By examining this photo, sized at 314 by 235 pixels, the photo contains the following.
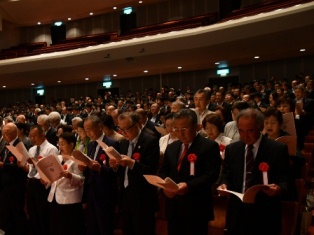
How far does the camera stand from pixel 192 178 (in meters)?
2.46

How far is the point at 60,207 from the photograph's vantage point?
3.34m

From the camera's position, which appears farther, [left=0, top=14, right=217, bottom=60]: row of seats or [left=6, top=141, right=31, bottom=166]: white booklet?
[left=0, top=14, right=217, bottom=60]: row of seats

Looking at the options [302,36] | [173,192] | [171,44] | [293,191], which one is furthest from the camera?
[171,44]

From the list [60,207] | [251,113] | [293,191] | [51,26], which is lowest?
[60,207]

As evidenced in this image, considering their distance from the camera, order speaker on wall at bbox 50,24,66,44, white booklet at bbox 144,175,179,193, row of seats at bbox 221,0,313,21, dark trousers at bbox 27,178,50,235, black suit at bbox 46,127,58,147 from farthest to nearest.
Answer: speaker on wall at bbox 50,24,66,44 < row of seats at bbox 221,0,313,21 < black suit at bbox 46,127,58,147 < dark trousers at bbox 27,178,50,235 < white booklet at bbox 144,175,179,193

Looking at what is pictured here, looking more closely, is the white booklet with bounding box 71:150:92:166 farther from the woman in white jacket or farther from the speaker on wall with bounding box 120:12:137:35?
the speaker on wall with bounding box 120:12:137:35

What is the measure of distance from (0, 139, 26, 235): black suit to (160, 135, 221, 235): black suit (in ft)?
6.46

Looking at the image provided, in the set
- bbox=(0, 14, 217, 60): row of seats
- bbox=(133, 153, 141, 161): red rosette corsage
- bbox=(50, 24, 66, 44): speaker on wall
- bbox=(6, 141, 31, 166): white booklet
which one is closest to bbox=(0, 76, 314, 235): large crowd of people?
bbox=(133, 153, 141, 161): red rosette corsage

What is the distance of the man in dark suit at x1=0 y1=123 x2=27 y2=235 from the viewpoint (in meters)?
3.84

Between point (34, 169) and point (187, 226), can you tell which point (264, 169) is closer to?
point (187, 226)

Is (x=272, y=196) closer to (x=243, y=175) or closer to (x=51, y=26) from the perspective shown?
(x=243, y=175)

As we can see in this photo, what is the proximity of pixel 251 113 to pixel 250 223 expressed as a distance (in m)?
0.64

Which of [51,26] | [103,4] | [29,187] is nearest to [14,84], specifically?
[51,26]

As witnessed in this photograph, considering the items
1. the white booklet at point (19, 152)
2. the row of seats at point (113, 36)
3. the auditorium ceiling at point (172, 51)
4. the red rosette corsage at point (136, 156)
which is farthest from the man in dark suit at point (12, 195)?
the row of seats at point (113, 36)
